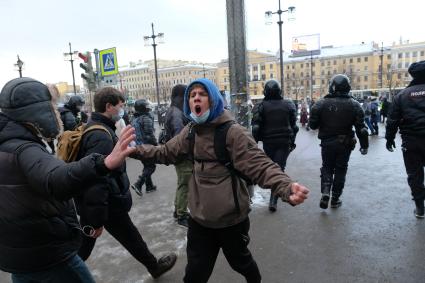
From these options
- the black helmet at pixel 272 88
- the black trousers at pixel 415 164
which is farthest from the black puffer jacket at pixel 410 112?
the black helmet at pixel 272 88

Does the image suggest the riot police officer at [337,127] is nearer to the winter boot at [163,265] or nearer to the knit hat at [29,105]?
the winter boot at [163,265]

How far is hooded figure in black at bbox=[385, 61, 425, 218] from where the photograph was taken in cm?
456

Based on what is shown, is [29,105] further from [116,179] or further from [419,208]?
[419,208]

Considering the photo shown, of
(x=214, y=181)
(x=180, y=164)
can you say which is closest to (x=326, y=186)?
(x=180, y=164)

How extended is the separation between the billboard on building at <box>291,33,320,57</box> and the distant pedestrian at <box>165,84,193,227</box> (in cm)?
6076

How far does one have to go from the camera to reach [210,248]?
108 inches

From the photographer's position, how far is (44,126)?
1.88m

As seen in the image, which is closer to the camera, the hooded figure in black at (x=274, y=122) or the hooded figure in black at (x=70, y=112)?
the hooded figure in black at (x=274, y=122)

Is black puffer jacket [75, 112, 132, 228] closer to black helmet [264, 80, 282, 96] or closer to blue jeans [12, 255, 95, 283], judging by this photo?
blue jeans [12, 255, 95, 283]

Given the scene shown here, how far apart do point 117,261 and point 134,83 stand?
130259 millimetres

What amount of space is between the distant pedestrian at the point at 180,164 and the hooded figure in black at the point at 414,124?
2904 mm

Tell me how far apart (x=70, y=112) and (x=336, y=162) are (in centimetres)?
467

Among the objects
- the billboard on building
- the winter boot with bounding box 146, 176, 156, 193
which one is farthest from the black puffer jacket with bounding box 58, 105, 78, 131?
the billboard on building

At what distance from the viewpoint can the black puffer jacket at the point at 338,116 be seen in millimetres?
5141
